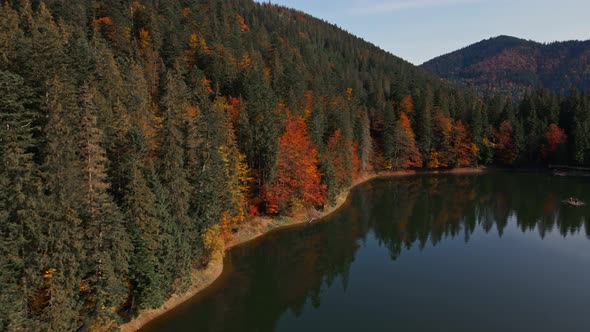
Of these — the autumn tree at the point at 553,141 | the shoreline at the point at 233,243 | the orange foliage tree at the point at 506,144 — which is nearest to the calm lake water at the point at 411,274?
the shoreline at the point at 233,243

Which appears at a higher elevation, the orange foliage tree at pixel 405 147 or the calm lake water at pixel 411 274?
the orange foliage tree at pixel 405 147

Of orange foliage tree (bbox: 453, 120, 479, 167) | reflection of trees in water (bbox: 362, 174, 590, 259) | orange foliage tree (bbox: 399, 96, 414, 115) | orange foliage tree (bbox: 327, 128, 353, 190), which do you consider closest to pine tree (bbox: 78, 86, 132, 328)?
reflection of trees in water (bbox: 362, 174, 590, 259)

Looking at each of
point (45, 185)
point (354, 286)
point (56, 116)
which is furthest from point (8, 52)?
point (354, 286)

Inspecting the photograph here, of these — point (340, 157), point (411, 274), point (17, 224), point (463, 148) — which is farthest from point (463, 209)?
point (17, 224)

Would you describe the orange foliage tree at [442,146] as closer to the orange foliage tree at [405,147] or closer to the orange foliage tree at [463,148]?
the orange foliage tree at [463,148]

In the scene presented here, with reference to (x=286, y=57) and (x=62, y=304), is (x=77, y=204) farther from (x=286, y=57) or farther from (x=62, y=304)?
(x=286, y=57)

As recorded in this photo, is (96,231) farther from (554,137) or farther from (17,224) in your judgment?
(554,137)

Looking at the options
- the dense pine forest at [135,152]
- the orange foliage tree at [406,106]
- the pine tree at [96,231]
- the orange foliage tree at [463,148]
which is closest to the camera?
the dense pine forest at [135,152]
